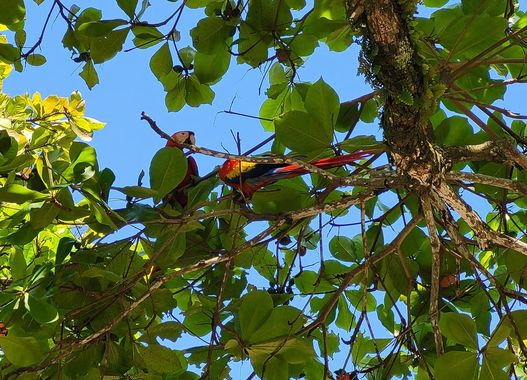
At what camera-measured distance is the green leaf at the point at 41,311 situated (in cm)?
159

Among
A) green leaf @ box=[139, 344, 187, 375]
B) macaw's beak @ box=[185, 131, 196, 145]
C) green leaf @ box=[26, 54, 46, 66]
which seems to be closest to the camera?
green leaf @ box=[139, 344, 187, 375]

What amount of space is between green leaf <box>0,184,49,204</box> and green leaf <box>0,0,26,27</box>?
470mm

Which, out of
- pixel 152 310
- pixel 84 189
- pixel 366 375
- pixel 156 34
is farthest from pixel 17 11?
pixel 366 375

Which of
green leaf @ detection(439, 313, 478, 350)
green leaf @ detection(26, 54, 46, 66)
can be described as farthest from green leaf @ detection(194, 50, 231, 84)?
green leaf @ detection(439, 313, 478, 350)

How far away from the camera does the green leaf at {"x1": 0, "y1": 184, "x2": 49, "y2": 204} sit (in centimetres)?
154

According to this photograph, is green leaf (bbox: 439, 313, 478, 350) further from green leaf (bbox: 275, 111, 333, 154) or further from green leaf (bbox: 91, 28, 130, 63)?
green leaf (bbox: 91, 28, 130, 63)

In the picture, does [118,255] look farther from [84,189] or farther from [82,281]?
[84,189]

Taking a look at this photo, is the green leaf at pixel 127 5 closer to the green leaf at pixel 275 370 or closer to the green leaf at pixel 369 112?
the green leaf at pixel 369 112

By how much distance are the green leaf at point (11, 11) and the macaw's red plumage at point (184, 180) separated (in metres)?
0.48

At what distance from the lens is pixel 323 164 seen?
1.80 metres

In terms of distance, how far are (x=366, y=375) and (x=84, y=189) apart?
37.3 inches

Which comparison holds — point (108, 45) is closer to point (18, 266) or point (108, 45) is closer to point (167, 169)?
point (167, 169)

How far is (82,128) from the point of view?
2619mm

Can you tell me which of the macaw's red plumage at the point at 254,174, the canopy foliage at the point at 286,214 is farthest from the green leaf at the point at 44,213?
the macaw's red plumage at the point at 254,174
